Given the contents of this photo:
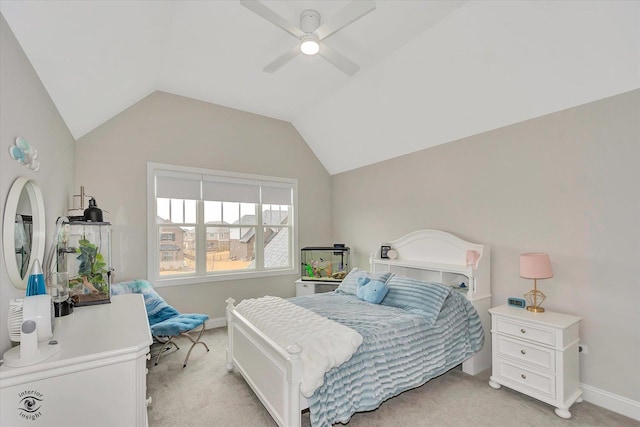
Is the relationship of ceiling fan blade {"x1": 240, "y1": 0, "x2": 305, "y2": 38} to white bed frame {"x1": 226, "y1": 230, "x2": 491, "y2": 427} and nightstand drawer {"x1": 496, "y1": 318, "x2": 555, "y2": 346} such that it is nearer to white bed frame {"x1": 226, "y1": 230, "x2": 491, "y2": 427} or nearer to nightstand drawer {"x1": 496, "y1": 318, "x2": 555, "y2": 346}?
white bed frame {"x1": 226, "y1": 230, "x2": 491, "y2": 427}

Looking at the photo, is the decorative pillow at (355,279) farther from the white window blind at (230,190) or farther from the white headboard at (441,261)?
the white window blind at (230,190)

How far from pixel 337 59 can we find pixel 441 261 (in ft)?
8.11

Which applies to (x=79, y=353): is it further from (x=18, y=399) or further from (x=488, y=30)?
(x=488, y=30)

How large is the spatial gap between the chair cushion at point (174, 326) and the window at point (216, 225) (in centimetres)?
104

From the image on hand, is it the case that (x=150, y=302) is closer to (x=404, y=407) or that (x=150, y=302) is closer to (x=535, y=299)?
(x=404, y=407)

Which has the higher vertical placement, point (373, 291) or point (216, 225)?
point (216, 225)

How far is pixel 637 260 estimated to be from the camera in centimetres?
235

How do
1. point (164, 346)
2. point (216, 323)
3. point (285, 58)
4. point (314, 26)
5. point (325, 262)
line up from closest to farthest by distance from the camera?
point (314, 26)
point (285, 58)
point (164, 346)
point (216, 323)
point (325, 262)

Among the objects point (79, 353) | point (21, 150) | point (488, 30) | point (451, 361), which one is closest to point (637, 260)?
point (451, 361)

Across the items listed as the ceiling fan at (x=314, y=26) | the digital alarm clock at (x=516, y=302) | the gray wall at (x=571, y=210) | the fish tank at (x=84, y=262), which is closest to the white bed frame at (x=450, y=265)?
the gray wall at (x=571, y=210)

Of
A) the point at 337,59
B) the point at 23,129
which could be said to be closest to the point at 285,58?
the point at 337,59

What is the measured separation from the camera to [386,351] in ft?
7.54

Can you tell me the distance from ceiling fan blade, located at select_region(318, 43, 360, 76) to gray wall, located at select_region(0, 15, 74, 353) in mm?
1854

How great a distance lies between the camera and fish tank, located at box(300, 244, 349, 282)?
489 centimetres
